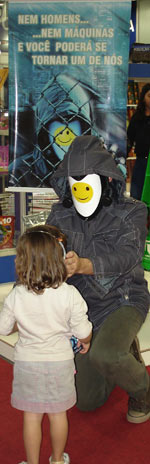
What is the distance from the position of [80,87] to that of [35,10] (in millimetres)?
462

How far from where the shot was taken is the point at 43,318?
1791mm

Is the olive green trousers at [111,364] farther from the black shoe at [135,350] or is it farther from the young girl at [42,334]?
the young girl at [42,334]

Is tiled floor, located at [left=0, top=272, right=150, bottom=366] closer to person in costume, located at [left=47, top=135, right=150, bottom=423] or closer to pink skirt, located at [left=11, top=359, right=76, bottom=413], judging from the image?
person in costume, located at [left=47, top=135, right=150, bottom=423]

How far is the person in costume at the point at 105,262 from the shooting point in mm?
2148

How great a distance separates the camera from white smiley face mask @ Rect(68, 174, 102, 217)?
7.58ft

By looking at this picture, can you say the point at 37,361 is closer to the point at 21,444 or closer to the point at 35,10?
the point at 21,444

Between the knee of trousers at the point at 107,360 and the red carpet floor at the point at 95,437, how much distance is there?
226 millimetres

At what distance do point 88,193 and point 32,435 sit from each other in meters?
0.91

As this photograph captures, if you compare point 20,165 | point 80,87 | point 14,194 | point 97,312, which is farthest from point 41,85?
point 97,312

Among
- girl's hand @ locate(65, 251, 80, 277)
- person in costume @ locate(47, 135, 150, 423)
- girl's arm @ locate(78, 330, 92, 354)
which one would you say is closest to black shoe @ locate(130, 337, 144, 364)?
person in costume @ locate(47, 135, 150, 423)

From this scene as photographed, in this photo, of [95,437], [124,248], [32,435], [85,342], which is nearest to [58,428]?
[32,435]

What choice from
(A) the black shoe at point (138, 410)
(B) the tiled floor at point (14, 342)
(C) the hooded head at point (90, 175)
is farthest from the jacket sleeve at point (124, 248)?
(B) the tiled floor at point (14, 342)

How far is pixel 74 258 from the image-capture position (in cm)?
196

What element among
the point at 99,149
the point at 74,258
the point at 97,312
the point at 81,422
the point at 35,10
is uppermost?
the point at 35,10
